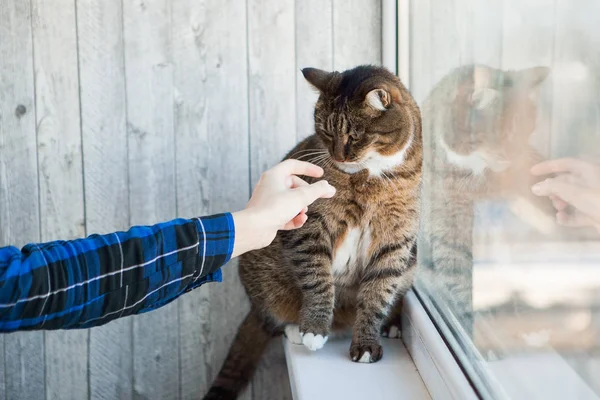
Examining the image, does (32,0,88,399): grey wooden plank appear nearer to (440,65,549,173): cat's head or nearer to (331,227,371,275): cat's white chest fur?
(331,227,371,275): cat's white chest fur

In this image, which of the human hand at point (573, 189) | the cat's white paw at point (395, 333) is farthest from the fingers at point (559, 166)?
the cat's white paw at point (395, 333)

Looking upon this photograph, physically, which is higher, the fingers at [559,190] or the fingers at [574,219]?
the fingers at [559,190]

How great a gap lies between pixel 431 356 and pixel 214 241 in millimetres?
581

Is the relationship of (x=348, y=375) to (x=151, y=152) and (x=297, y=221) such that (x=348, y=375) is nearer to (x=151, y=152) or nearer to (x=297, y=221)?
(x=297, y=221)

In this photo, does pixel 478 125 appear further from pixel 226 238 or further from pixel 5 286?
pixel 5 286

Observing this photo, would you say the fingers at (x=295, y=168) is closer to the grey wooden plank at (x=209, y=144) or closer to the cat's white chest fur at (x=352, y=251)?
the cat's white chest fur at (x=352, y=251)

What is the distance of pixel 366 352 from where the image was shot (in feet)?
5.28

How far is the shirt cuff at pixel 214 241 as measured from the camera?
1.12 m

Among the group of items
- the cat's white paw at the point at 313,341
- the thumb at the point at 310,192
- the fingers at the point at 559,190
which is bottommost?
the cat's white paw at the point at 313,341

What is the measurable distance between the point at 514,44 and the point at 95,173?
147cm

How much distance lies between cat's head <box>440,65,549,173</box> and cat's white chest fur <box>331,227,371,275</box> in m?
0.30

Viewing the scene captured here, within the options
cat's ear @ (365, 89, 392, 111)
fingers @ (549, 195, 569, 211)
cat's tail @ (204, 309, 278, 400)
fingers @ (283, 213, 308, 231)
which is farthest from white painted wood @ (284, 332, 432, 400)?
fingers @ (549, 195, 569, 211)

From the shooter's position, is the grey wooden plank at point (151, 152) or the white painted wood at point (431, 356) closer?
the white painted wood at point (431, 356)

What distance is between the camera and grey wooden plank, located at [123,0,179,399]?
2.09 meters
